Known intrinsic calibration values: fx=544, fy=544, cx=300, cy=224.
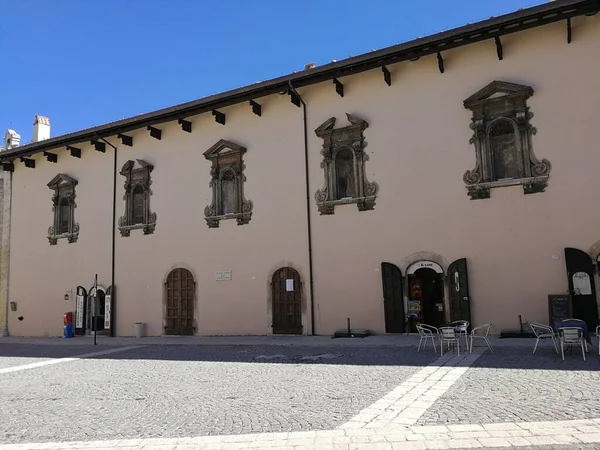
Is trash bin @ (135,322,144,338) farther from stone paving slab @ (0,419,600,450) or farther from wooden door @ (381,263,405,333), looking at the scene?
stone paving slab @ (0,419,600,450)

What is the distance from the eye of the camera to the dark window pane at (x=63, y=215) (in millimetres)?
22172

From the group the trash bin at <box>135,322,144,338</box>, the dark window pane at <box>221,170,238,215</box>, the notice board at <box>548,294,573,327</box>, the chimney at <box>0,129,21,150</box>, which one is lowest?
the trash bin at <box>135,322,144,338</box>

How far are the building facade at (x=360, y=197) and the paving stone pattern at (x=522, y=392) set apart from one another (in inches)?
180

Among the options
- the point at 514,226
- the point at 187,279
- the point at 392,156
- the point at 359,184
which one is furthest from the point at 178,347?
the point at 514,226

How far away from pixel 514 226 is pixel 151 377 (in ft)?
30.9

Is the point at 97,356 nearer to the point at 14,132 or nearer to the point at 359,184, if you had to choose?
the point at 359,184

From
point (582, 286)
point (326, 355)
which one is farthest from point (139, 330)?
point (582, 286)

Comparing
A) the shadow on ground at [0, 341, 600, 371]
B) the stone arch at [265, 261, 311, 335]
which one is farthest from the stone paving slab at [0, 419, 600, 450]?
the stone arch at [265, 261, 311, 335]

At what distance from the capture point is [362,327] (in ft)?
50.3

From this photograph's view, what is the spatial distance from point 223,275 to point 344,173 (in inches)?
205

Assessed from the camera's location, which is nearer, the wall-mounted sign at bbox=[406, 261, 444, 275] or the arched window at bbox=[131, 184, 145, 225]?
the wall-mounted sign at bbox=[406, 261, 444, 275]

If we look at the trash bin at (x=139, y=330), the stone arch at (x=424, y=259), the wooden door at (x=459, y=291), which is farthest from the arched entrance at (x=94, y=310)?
the wooden door at (x=459, y=291)

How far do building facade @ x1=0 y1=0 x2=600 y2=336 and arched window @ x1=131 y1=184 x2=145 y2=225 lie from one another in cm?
8

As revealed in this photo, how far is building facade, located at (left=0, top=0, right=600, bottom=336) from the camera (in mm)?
13445
